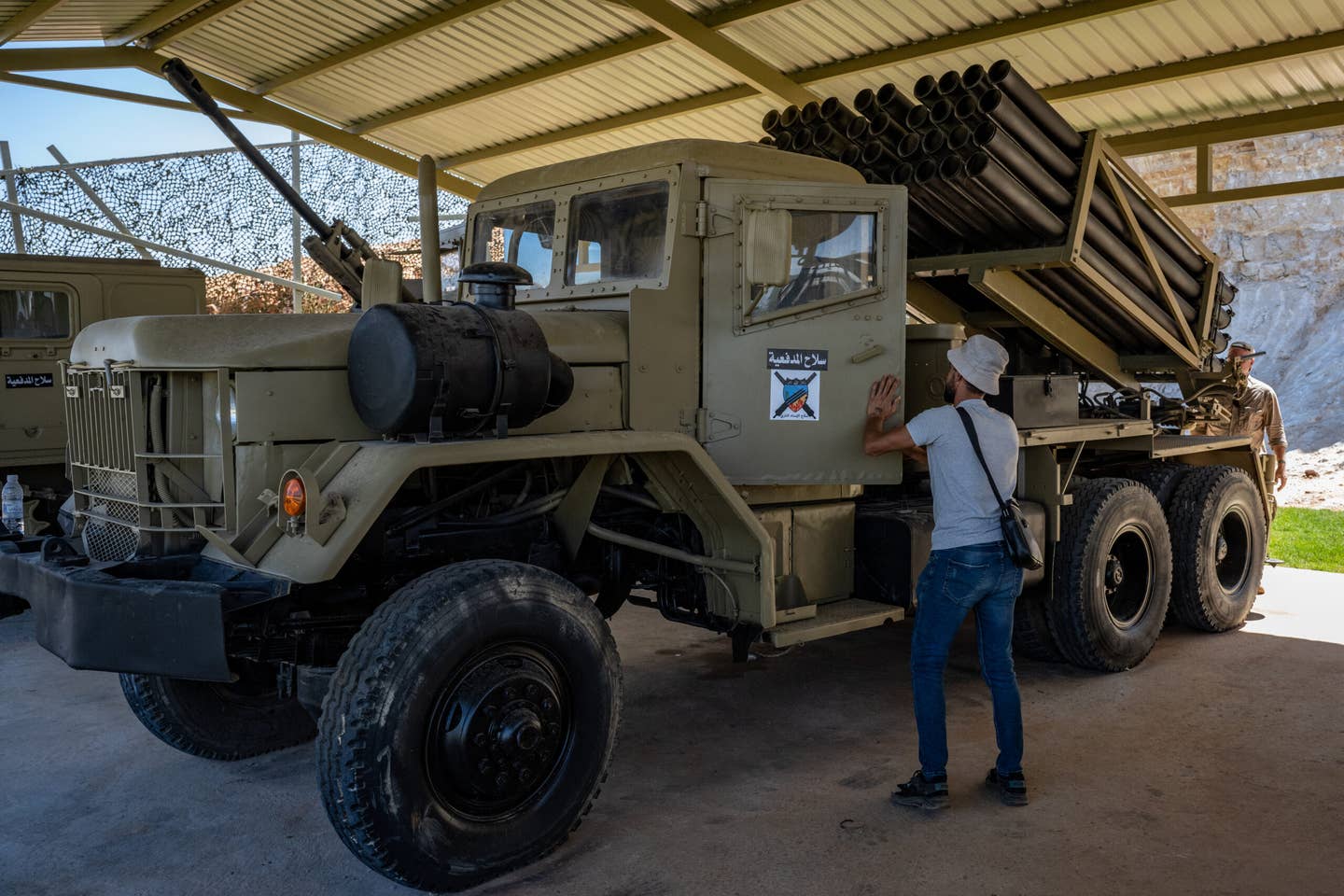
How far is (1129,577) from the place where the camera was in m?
6.26

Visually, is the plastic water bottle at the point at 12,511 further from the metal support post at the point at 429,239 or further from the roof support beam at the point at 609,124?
the roof support beam at the point at 609,124

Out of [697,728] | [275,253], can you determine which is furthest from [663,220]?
[275,253]

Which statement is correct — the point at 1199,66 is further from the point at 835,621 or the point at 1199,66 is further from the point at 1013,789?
the point at 1013,789

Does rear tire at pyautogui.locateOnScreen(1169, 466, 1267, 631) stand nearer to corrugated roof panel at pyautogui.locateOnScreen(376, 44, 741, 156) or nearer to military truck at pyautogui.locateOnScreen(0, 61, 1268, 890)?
military truck at pyautogui.locateOnScreen(0, 61, 1268, 890)

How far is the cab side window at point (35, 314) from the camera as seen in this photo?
8.05 m

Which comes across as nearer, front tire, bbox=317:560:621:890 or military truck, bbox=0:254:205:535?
front tire, bbox=317:560:621:890

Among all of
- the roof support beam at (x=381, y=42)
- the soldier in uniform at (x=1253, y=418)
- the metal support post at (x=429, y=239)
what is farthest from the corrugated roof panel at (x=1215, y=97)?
the metal support post at (x=429, y=239)

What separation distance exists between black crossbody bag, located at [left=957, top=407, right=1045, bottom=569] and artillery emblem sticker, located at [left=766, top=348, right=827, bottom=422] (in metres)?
0.72

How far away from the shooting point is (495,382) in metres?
3.65

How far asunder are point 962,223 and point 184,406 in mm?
3838

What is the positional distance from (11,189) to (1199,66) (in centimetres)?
1062

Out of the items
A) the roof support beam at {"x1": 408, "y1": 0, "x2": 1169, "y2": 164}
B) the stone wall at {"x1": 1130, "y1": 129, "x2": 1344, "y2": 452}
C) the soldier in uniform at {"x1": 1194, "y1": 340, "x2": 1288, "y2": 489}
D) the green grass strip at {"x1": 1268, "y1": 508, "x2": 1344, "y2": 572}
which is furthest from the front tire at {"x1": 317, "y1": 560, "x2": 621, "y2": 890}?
the stone wall at {"x1": 1130, "y1": 129, "x2": 1344, "y2": 452}

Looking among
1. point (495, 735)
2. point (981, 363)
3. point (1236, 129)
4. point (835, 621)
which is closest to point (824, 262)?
point (981, 363)

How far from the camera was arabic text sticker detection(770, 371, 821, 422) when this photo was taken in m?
4.66
